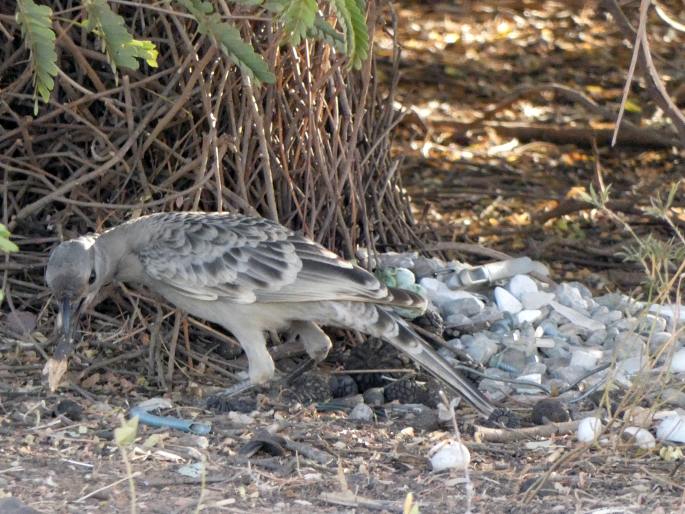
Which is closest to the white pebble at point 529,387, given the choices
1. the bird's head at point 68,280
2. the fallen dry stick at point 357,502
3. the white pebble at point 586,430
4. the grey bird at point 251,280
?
the grey bird at point 251,280

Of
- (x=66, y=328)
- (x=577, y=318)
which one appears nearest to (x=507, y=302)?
(x=577, y=318)

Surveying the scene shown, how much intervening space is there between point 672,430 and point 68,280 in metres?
2.63

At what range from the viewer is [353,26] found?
457 centimetres

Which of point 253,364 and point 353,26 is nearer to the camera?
point 353,26

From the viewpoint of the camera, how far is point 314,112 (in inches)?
263

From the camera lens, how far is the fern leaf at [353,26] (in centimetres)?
447

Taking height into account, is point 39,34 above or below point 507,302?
above

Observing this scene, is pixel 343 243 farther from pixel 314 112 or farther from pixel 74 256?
pixel 74 256

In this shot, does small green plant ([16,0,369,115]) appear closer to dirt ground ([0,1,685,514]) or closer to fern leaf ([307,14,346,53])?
fern leaf ([307,14,346,53])

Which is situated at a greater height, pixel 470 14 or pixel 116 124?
pixel 116 124

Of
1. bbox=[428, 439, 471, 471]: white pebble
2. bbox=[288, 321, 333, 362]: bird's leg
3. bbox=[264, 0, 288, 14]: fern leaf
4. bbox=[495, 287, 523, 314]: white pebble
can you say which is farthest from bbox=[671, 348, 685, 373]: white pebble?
bbox=[264, 0, 288, 14]: fern leaf

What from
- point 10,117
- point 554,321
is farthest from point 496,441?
point 10,117

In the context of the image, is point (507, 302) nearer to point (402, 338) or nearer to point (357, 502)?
point (402, 338)

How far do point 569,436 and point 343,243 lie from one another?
1920 mm
